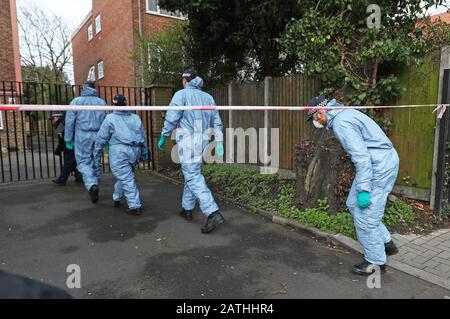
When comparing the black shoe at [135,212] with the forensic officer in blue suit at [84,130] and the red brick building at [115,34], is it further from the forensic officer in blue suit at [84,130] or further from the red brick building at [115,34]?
the red brick building at [115,34]

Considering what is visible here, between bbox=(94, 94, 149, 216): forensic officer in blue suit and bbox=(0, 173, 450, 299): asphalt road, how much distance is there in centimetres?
41

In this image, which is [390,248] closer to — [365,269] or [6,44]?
[365,269]

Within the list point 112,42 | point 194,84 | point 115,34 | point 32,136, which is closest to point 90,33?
point 112,42

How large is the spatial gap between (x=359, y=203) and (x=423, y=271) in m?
1.01

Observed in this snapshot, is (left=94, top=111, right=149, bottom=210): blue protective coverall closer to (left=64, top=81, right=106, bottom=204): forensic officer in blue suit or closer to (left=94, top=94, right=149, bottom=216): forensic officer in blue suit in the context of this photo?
(left=94, top=94, right=149, bottom=216): forensic officer in blue suit

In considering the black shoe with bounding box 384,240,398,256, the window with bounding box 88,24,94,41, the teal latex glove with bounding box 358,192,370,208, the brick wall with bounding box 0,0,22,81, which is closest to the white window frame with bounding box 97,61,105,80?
the window with bounding box 88,24,94,41

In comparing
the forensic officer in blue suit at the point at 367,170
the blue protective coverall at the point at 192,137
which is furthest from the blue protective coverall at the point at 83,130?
the forensic officer in blue suit at the point at 367,170

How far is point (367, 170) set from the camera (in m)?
3.15

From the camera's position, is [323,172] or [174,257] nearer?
[174,257]

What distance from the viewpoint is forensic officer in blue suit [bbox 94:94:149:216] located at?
5090mm

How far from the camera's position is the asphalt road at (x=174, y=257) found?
314cm

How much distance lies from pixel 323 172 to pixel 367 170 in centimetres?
179

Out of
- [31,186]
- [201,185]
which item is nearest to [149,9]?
[31,186]

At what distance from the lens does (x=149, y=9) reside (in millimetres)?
16500
